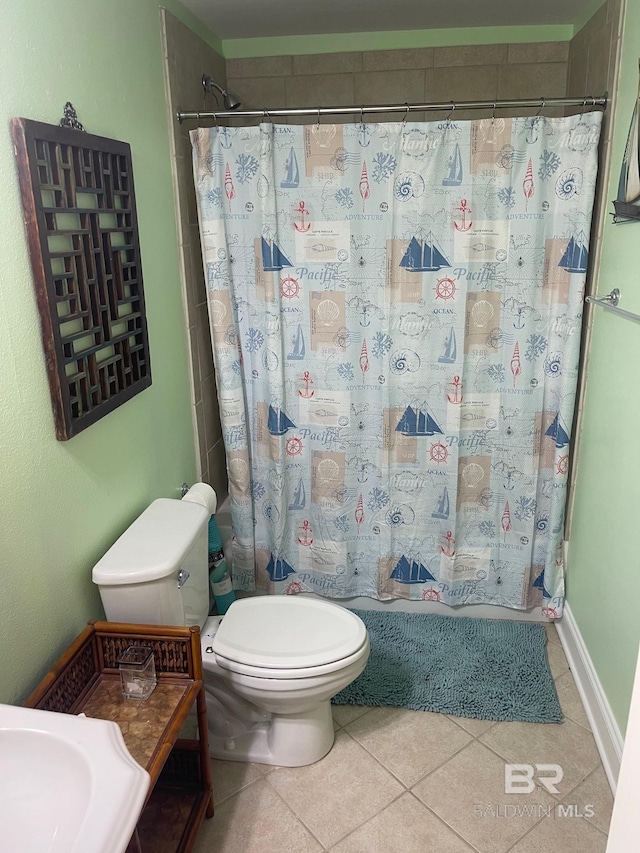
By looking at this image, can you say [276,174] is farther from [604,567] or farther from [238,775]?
[238,775]

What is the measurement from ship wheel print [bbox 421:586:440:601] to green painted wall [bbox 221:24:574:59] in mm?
2187

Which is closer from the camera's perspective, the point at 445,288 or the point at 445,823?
the point at 445,823

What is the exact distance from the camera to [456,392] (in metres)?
2.35

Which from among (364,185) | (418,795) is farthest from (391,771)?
(364,185)

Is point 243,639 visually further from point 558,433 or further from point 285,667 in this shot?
point 558,433

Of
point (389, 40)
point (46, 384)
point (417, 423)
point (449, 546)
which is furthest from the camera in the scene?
point (389, 40)

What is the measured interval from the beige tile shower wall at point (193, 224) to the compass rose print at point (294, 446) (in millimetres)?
343

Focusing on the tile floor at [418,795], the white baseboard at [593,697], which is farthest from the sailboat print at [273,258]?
the white baseboard at [593,697]

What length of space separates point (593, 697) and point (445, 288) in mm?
1424

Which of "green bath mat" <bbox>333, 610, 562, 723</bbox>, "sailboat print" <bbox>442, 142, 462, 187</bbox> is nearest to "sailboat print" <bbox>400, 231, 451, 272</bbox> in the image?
"sailboat print" <bbox>442, 142, 462, 187</bbox>

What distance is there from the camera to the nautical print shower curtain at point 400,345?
2.17 meters

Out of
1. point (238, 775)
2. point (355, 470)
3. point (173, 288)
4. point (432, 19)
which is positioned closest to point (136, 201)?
point (173, 288)

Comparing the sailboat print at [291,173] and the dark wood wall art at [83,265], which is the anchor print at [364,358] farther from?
the dark wood wall art at [83,265]

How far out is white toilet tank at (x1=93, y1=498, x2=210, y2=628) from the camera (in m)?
1.69
